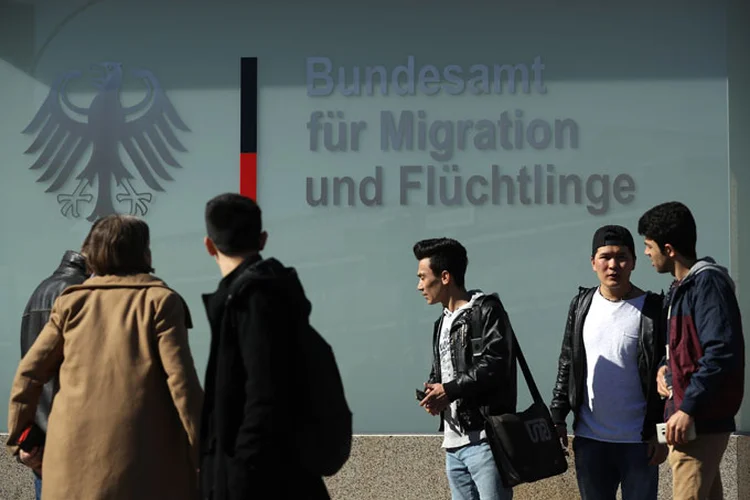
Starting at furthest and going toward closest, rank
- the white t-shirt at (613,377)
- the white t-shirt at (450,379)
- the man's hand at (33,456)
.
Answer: the white t-shirt at (613,377) → the white t-shirt at (450,379) → the man's hand at (33,456)

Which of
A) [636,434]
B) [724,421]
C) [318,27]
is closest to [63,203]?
[318,27]

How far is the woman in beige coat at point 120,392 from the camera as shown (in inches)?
165

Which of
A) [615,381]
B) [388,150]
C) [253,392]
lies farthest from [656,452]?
[388,150]

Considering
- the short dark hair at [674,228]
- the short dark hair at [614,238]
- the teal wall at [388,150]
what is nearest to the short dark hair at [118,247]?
the short dark hair at [674,228]

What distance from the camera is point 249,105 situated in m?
8.08

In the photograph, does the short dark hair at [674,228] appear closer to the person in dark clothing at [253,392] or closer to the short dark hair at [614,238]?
the short dark hair at [614,238]

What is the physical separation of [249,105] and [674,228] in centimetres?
397

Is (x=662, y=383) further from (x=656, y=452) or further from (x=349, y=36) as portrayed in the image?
(x=349, y=36)

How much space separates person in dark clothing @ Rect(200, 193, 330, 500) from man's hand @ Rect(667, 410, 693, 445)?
1658mm

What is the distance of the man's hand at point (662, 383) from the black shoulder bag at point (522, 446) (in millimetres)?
550

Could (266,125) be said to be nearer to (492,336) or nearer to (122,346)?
(492,336)

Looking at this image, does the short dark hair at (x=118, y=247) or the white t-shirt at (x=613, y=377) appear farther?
the white t-shirt at (x=613, y=377)

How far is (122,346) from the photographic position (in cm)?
424

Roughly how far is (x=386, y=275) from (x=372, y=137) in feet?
3.24
